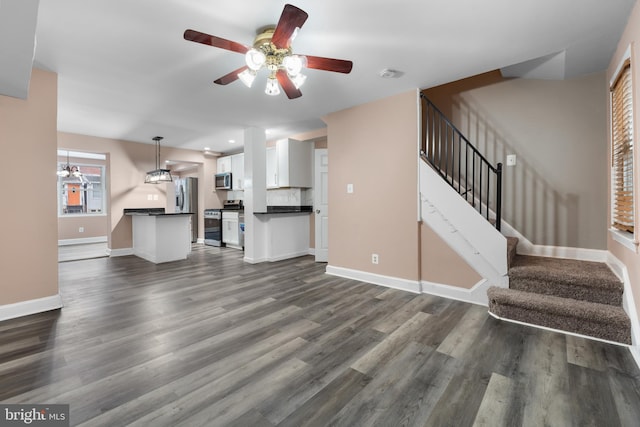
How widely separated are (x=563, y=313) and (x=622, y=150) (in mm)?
1408

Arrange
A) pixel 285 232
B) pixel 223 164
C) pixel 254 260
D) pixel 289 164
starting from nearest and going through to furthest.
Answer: pixel 254 260, pixel 285 232, pixel 289 164, pixel 223 164

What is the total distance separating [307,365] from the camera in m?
1.79

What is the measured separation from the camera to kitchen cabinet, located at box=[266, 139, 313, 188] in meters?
5.41

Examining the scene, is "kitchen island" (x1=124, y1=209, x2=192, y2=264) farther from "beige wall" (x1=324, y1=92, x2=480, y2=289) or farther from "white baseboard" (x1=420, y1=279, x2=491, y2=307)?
"white baseboard" (x1=420, y1=279, x2=491, y2=307)

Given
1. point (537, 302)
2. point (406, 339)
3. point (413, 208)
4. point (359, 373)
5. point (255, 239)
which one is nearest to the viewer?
point (359, 373)

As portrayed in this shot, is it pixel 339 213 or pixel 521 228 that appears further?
pixel 339 213

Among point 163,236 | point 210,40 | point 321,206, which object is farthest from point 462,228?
point 163,236

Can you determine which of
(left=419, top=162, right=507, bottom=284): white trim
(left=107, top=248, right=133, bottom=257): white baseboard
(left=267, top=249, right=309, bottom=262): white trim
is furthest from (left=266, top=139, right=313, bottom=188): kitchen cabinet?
(left=107, top=248, right=133, bottom=257): white baseboard

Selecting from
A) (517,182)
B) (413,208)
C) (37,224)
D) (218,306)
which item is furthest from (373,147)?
(37,224)

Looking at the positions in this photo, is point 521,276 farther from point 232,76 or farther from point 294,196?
point 294,196

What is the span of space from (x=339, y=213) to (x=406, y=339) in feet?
6.92

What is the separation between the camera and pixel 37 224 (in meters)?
2.73

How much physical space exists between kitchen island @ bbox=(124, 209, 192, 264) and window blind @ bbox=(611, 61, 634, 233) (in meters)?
5.75

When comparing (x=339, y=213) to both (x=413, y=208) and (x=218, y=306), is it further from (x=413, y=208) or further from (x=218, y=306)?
(x=218, y=306)
